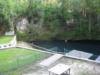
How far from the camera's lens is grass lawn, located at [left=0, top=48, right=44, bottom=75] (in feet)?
44.6

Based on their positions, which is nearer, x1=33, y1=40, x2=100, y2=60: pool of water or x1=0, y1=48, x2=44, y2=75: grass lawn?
x1=0, y1=48, x2=44, y2=75: grass lawn

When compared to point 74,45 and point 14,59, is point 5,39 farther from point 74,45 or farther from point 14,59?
point 74,45

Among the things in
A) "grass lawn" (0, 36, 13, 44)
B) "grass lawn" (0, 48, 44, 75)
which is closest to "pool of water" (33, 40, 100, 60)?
"grass lawn" (0, 36, 13, 44)

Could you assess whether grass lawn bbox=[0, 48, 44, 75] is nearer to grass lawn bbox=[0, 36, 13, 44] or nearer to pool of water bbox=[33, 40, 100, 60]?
grass lawn bbox=[0, 36, 13, 44]

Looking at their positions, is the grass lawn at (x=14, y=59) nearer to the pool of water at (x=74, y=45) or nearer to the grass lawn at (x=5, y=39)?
the grass lawn at (x=5, y=39)

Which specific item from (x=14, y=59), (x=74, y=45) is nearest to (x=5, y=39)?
(x=14, y=59)

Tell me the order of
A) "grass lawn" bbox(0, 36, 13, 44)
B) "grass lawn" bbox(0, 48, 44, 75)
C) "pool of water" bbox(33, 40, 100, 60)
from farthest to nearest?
"pool of water" bbox(33, 40, 100, 60)
"grass lawn" bbox(0, 36, 13, 44)
"grass lawn" bbox(0, 48, 44, 75)

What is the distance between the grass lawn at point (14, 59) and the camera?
13.6m

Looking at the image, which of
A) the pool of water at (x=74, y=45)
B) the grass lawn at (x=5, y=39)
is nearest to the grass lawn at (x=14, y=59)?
the grass lawn at (x=5, y=39)

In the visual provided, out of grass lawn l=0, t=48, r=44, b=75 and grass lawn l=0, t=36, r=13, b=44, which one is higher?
grass lawn l=0, t=36, r=13, b=44

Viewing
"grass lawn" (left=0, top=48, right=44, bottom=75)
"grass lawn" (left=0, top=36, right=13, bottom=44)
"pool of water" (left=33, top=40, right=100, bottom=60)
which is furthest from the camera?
"pool of water" (left=33, top=40, right=100, bottom=60)

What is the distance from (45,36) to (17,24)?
3.78m

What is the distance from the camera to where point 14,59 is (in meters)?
15.4

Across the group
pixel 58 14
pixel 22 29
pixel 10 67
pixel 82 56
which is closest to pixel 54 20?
pixel 58 14
